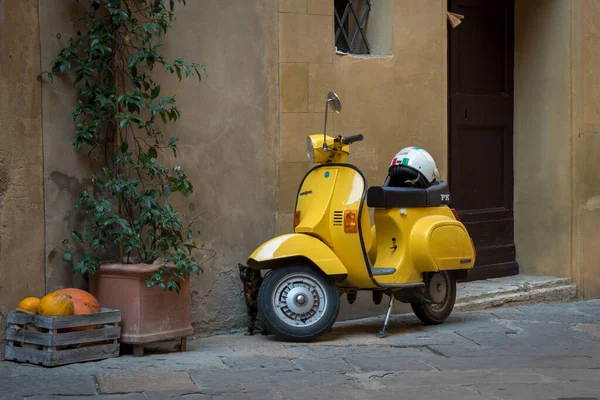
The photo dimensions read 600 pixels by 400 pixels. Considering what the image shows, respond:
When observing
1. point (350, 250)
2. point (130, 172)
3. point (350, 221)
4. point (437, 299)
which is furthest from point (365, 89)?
point (130, 172)

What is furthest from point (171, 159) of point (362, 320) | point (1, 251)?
point (362, 320)

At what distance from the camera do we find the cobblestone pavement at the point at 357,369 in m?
5.32

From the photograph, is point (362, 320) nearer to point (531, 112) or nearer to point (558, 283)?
point (558, 283)

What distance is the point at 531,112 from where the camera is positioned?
9.34m

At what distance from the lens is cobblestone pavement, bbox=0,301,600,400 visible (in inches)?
209

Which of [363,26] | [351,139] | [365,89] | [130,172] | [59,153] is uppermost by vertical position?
[363,26]

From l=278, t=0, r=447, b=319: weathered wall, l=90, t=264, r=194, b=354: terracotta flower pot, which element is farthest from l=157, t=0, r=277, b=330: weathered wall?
l=90, t=264, r=194, b=354: terracotta flower pot

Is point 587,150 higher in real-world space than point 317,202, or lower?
higher

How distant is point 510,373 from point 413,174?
184 cm

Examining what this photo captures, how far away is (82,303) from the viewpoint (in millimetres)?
5980

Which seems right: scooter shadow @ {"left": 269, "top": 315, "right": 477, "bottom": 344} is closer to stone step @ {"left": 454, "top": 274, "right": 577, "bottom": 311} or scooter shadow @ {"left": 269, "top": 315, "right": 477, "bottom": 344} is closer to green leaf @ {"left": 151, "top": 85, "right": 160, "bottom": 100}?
stone step @ {"left": 454, "top": 274, "right": 577, "bottom": 311}

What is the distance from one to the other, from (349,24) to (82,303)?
342 cm

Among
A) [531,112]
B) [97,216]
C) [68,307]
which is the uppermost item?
[531,112]

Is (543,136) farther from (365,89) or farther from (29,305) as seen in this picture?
(29,305)
